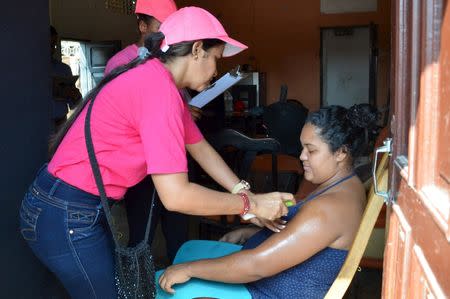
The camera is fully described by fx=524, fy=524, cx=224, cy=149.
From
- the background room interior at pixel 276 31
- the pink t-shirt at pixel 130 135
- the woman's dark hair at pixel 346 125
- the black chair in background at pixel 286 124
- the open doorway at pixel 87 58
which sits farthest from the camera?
the background room interior at pixel 276 31

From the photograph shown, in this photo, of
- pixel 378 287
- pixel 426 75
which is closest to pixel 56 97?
pixel 378 287

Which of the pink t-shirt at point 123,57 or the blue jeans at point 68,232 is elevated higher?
the pink t-shirt at point 123,57

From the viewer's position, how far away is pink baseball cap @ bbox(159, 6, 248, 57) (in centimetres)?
151

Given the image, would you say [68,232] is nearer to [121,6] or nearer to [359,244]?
[359,244]

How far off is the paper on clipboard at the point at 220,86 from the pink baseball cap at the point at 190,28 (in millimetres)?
670

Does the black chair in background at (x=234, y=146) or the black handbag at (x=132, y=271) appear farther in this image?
the black chair in background at (x=234, y=146)

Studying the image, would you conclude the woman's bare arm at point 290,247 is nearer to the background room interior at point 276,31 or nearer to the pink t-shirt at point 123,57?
the pink t-shirt at point 123,57

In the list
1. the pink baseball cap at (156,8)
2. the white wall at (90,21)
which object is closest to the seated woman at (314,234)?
the pink baseball cap at (156,8)

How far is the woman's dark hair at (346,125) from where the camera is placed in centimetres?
181

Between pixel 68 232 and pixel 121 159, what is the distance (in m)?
0.26

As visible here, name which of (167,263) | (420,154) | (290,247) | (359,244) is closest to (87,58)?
(167,263)

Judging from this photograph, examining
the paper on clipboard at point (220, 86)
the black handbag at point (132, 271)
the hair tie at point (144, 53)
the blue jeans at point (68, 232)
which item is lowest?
the black handbag at point (132, 271)

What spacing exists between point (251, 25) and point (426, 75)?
8819 mm

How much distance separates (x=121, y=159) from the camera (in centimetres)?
151
